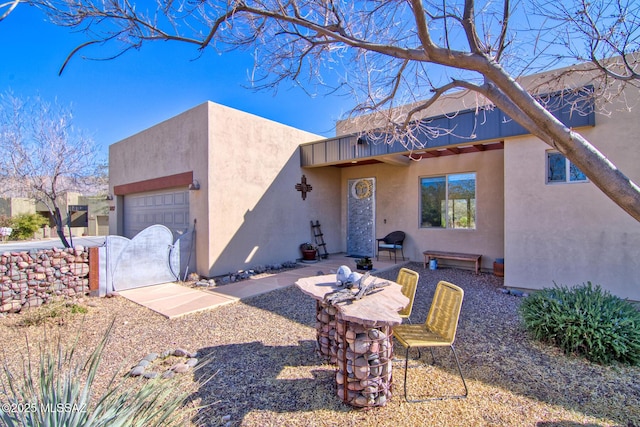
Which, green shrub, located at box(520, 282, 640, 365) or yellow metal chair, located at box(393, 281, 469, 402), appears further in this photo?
green shrub, located at box(520, 282, 640, 365)

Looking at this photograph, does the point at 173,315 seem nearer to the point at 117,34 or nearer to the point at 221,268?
the point at 221,268

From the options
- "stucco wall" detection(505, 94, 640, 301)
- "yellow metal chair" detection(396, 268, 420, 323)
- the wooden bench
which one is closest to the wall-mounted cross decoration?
the wooden bench

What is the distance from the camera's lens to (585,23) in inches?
127

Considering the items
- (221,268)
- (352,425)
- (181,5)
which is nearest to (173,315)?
(221,268)

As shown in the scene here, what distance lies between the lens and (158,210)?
902cm

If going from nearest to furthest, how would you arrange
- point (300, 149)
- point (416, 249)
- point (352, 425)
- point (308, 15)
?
point (352, 425) < point (308, 15) < point (416, 249) < point (300, 149)

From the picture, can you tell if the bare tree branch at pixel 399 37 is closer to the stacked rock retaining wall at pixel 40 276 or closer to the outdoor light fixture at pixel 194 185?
the outdoor light fixture at pixel 194 185

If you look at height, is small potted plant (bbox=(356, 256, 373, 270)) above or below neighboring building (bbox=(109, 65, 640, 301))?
below

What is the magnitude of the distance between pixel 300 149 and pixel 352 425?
8132mm

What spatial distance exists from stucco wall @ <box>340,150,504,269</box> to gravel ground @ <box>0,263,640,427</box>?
324 cm

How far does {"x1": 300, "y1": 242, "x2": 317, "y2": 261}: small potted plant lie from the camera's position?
30.6ft

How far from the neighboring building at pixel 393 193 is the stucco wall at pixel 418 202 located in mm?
31

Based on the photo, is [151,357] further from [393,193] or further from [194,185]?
[393,193]

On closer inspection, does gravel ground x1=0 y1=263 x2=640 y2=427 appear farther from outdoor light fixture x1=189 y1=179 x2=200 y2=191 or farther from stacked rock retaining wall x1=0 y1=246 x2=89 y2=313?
outdoor light fixture x1=189 y1=179 x2=200 y2=191
